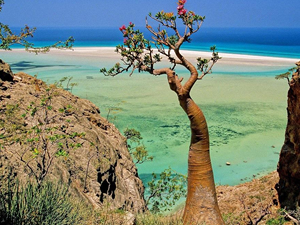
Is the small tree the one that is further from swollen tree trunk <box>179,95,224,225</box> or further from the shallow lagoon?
the shallow lagoon

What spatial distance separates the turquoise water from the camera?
15109 mm

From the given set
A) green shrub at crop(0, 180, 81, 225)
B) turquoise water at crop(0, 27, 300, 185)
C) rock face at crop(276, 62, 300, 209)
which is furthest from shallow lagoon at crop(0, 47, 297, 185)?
green shrub at crop(0, 180, 81, 225)

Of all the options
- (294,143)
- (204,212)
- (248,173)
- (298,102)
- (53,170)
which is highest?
(298,102)

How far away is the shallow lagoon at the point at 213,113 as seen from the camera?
1515 centimetres

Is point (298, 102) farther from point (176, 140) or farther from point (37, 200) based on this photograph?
point (176, 140)

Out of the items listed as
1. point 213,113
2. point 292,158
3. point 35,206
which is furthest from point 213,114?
point 35,206

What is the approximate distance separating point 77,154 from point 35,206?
9.54 feet

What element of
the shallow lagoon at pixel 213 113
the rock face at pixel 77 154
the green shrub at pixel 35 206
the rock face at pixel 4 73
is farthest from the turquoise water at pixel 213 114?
the green shrub at pixel 35 206

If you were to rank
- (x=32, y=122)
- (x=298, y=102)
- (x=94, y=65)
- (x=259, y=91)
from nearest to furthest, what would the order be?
1. (x=298, y=102)
2. (x=32, y=122)
3. (x=259, y=91)
4. (x=94, y=65)

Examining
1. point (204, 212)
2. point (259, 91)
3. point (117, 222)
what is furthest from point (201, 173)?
point (259, 91)

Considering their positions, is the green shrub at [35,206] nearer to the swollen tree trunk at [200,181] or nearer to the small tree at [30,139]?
the small tree at [30,139]

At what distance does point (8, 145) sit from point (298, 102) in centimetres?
628

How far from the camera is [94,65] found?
4481cm

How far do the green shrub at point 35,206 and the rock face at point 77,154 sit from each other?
0.71 m
